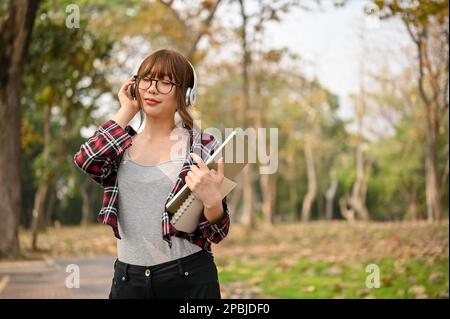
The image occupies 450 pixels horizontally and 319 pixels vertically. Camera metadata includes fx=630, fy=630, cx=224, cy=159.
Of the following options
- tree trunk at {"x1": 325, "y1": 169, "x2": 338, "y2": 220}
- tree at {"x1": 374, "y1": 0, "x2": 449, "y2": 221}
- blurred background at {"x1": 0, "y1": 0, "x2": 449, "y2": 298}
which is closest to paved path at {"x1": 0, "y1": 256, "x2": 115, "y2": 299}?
blurred background at {"x1": 0, "y1": 0, "x2": 449, "y2": 298}

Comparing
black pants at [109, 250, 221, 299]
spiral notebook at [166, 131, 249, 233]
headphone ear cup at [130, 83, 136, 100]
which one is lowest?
black pants at [109, 250, 221, 299]

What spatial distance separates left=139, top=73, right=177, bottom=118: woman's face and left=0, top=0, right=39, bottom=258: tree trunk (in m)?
9.22

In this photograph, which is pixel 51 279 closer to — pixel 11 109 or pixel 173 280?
pixel 11 109

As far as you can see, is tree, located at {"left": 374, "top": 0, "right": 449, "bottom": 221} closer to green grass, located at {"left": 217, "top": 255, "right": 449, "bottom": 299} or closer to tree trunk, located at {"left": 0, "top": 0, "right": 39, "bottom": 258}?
green grass, located at {"left": 217, "top": 255, "right": 449, "bottom": 299}

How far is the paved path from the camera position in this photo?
26.7 feet

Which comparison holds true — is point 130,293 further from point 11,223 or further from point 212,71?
point 212,71

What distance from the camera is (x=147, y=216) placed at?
90.0 inches

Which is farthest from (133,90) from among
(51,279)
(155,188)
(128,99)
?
(51,279)

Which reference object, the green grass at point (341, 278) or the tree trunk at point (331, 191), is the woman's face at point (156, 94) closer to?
the green grass at point (341, 278)

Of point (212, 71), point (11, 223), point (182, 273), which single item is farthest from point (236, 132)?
point (212, 71)

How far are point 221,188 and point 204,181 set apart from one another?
10 cm

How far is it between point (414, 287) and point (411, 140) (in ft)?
84.0

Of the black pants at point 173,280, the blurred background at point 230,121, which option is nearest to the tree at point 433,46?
the blurred background at point 230,121

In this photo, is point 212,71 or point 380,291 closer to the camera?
point 380,291
